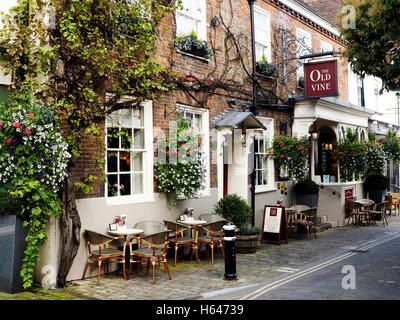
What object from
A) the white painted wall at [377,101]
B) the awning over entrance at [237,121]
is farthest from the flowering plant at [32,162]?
the white painted wall at [377,101]

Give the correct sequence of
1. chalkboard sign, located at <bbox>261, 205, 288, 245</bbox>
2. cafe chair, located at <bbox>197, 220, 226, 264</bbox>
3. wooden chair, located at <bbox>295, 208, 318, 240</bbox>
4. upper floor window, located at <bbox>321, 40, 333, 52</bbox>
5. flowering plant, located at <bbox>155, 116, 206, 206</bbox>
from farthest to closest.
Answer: upper floor window, located at <bbox>321, 40, 333, 52</bbox> → wooden chair, located at <bbox>295, 208, 318, 240</bbox> → chalkboard sign, located at <bbox>261, 205, 288, 245</bbox> → flowering plant, located at <bbox>155, 116, 206, 206</bbox> → cafe chair, located at <bbox>197, 220, 226, 264</bbox>

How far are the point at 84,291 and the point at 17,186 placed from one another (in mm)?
1978

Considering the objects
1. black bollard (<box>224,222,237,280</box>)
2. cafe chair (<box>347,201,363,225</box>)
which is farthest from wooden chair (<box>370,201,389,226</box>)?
black bollard (<box>224,222,237,280</box>)

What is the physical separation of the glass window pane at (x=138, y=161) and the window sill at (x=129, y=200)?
24.2 inches

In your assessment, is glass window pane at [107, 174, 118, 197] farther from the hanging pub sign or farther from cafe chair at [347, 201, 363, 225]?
cafe chair at [347, 201, 363, 225]

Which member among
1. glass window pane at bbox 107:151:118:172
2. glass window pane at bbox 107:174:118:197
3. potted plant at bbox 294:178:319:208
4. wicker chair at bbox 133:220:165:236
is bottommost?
wicker chair at bbox 133:220:165:236

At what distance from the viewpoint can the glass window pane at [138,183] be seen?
355 inches

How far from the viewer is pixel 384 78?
9.17 meters

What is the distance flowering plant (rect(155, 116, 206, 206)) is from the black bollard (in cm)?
205

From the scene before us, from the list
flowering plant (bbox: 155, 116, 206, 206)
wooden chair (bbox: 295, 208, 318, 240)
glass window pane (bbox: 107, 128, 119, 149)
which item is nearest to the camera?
glass window pane (bbox: 107, 128, 119, 149)

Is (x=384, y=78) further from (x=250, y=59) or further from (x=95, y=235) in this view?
(x=95, y=235)

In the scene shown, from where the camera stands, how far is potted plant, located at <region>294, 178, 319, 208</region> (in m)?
14.2

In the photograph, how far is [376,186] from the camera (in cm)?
1798

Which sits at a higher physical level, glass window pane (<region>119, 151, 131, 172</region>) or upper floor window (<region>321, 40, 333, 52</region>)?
upper floor window (<region>321, 40, 333, 52</region>)
